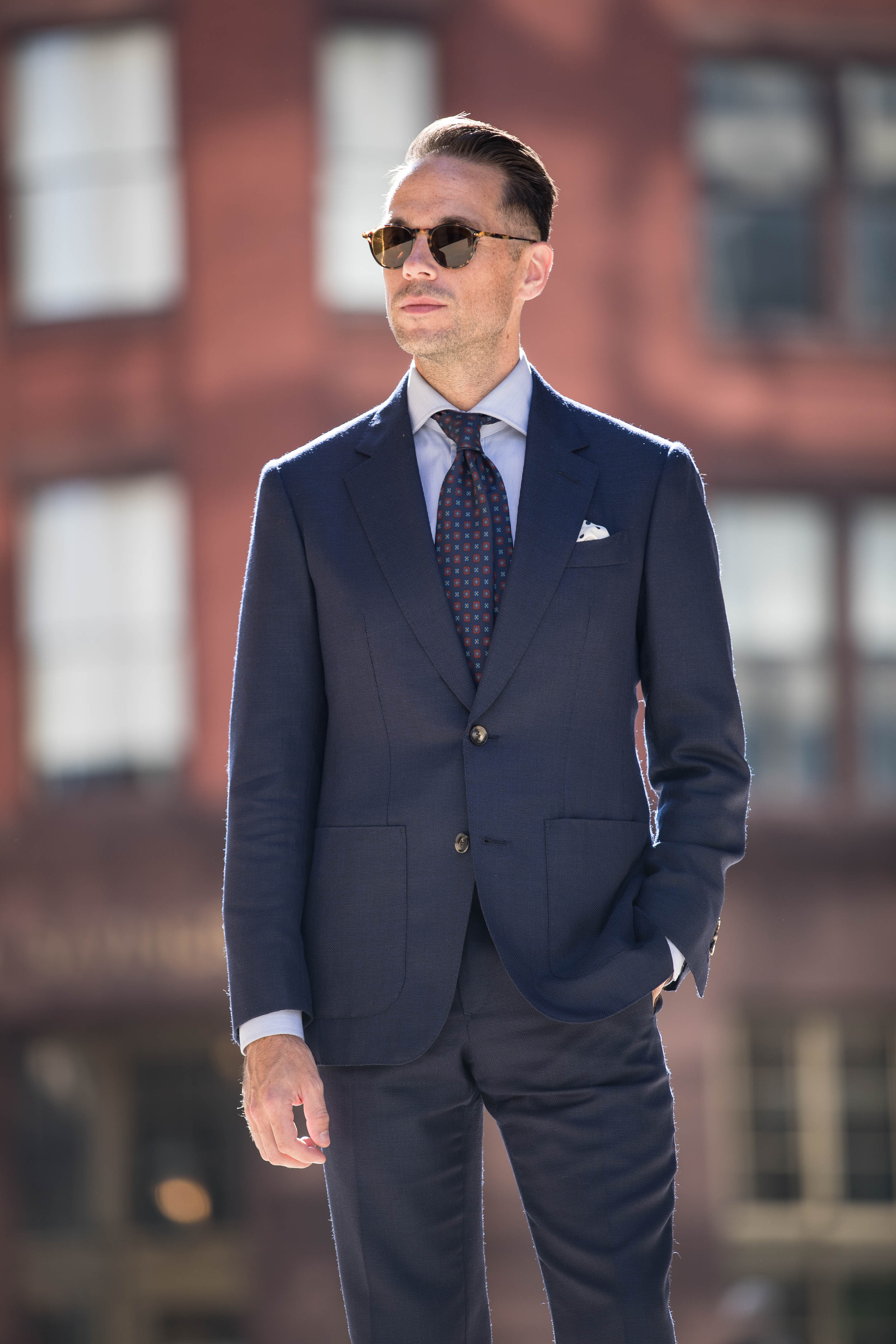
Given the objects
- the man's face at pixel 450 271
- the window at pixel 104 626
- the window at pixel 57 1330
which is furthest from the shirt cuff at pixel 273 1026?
the window at pixel 57 1330

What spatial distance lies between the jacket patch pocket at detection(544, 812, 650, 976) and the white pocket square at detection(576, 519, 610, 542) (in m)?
0.36

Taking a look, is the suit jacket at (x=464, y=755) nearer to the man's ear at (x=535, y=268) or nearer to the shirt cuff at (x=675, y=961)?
the shirt cuff at (x=675, y=961)

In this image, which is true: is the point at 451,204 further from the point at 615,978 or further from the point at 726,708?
the point at 615,978

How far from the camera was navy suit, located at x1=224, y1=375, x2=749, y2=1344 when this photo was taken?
2.12 meters

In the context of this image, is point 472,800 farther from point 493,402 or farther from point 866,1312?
point 866,1312

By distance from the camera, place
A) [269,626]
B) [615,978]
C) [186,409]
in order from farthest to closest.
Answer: [186,409] < [269,626] < [615,978]

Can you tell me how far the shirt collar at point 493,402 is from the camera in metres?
2.35

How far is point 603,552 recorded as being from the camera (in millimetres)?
2262

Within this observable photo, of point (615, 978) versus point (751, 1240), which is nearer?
point (615, 978)

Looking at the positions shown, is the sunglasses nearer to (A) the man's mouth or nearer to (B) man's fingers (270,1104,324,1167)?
(A) the man's mouth

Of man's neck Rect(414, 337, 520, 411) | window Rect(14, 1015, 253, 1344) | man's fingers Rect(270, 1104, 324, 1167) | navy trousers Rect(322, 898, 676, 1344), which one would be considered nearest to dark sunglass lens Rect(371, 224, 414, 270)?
man's neck Rect(414, 337, 520, 411)

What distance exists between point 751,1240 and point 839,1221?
0.53 metres

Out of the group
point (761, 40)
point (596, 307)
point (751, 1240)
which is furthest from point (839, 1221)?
point (761, 40)

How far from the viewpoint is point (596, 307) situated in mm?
9883
